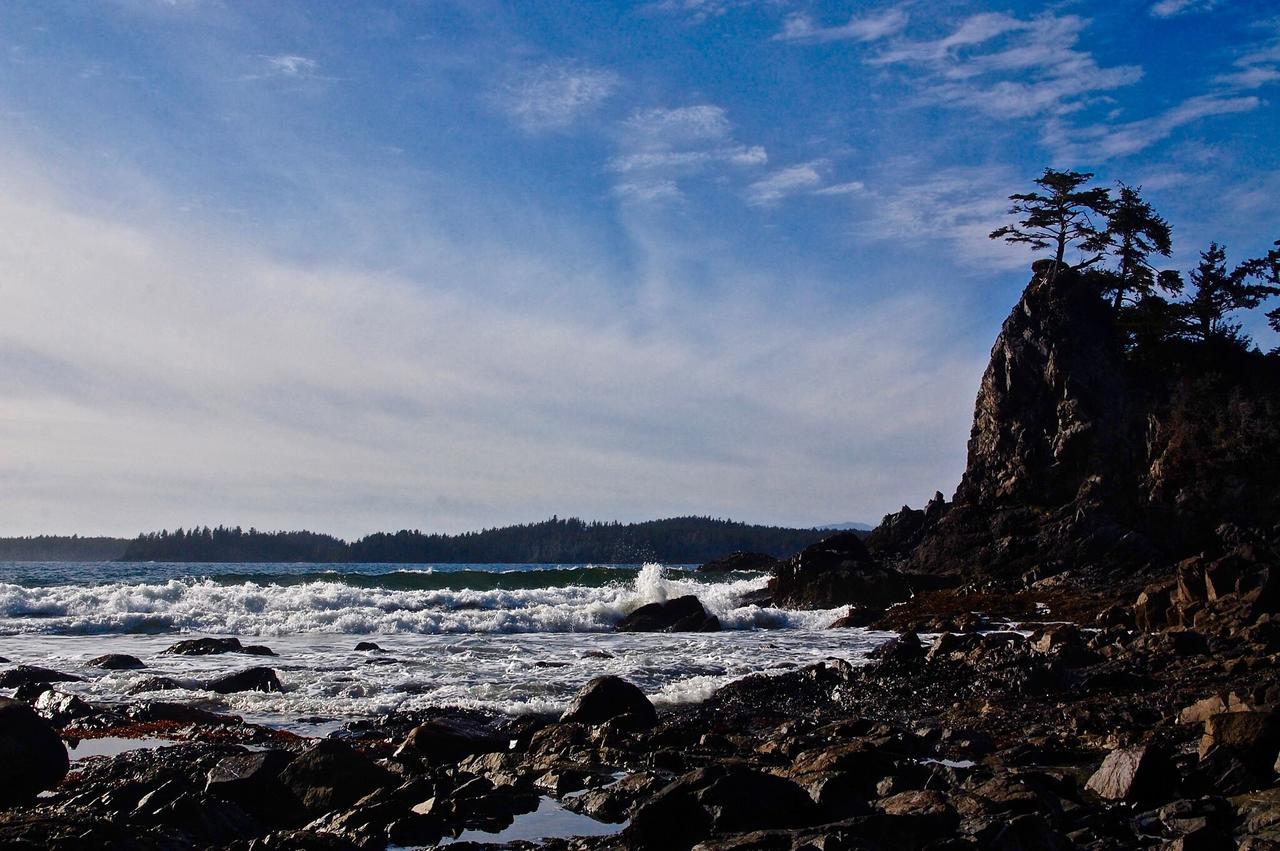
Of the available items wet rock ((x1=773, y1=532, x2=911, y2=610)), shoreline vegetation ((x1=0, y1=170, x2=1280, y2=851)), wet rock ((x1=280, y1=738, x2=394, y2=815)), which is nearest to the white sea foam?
wet rock ((x1=773, y1=532, x2=911, y2=610))

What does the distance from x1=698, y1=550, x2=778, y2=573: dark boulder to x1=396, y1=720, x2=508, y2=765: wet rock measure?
6591 cm

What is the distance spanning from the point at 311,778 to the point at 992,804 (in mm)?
6429

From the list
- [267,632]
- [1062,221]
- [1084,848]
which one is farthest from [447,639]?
[1062,221]

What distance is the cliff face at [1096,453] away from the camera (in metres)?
44.4

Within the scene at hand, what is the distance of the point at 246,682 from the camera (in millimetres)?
18422

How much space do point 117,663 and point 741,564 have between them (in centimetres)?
6398

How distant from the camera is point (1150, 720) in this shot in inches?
501

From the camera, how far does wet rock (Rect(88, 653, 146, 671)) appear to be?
2117cm

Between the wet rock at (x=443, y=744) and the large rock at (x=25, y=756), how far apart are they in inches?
143

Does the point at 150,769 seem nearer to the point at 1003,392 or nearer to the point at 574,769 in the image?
the point at 574,769

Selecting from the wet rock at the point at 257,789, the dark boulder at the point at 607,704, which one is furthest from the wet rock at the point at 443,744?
the wet rock at the point at 257,789

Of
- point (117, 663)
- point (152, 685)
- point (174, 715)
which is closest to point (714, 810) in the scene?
point (174, 715)

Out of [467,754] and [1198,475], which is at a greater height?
[1198,475]

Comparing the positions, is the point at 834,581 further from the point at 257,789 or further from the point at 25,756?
the point at 25,756
